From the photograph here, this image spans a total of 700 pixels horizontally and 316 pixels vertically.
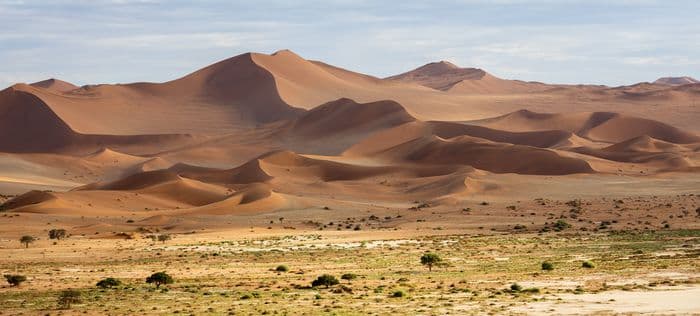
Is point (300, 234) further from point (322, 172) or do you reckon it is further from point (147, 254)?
point (322, 172)

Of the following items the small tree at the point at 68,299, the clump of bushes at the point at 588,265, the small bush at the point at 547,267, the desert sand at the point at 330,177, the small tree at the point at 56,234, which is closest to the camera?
the small tree at the point at 68,299

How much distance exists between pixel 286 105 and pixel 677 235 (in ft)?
462

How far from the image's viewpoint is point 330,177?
376 ft

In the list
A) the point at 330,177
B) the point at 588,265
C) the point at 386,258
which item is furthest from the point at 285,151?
the point at 588,265

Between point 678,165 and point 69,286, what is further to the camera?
point 678,165

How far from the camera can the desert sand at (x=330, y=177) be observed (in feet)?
203

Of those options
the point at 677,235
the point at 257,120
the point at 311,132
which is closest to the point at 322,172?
the point at 311,132

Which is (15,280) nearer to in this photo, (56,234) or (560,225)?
(56,234)

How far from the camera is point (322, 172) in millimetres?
115688

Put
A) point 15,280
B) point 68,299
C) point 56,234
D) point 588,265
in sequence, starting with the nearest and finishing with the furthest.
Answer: point 68,299 → point 15,280 → point 588,265 → point 56,234

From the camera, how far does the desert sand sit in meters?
62.0

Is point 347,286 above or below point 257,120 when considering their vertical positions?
below

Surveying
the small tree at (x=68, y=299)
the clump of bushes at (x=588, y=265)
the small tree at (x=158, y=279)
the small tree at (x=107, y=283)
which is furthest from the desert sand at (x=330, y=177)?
the small tree at (x=158, y=279)

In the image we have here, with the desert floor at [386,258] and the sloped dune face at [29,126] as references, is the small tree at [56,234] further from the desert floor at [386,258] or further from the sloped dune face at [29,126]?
the sloped dune face at [29,126]
